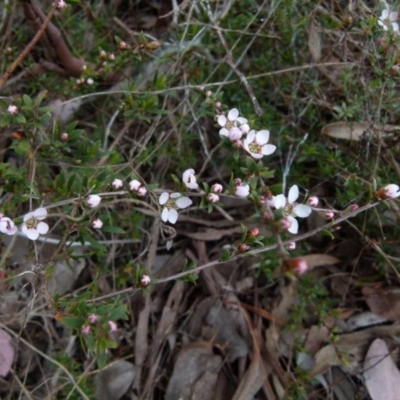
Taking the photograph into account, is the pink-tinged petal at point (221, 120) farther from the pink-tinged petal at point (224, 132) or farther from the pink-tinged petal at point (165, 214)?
the pink-tinged petal at point (165, 214)

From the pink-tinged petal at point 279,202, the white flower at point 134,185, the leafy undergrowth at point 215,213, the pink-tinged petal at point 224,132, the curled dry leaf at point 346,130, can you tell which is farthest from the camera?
the curled dry leaf at point 346,130

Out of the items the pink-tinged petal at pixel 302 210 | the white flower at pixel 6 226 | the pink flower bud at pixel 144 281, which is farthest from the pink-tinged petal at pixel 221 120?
the white flower at pixel 6 226

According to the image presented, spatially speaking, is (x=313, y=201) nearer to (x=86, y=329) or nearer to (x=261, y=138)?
(x=261, y=138)

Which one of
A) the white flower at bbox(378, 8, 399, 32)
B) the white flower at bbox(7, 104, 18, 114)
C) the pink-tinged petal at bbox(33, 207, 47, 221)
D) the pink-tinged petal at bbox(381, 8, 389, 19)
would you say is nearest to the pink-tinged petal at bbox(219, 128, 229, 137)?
the pink-tinged petal at bbox(33, 207, 47, 221)

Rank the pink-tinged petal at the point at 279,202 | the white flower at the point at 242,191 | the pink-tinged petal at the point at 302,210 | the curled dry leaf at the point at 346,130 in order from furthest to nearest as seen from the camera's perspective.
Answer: the curled dry leaf at the point at 346,130, the pink-tinged petal at the point at 302,210, the white flower at the point at 242,191, the pink-tinged petal at the point at 279,202

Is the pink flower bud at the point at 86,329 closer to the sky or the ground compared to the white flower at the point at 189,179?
closer to the ground

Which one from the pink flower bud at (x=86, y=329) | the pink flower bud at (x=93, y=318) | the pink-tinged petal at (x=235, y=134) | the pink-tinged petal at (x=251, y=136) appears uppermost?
the pink-tinged petal at (x=235, y=134)

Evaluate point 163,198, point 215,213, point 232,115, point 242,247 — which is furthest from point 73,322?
point 215,213

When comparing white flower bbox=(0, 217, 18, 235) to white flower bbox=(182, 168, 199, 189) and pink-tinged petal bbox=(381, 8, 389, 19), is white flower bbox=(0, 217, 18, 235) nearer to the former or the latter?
white flower bbox=(182, 168, 199, 189)
